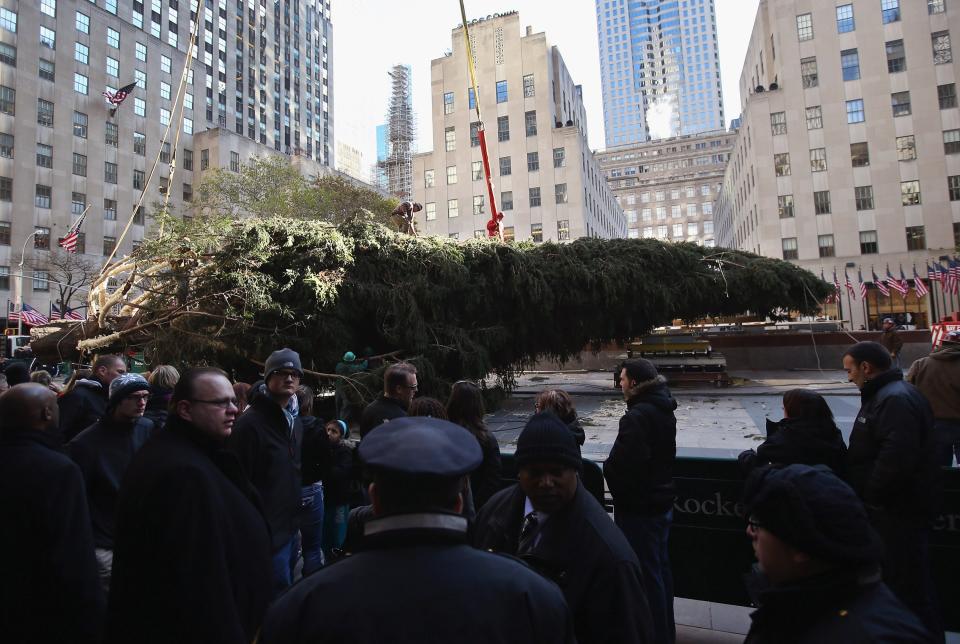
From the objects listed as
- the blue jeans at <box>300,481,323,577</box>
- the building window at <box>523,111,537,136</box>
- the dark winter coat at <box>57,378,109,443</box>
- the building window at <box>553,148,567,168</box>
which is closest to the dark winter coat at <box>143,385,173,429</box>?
the dark winter coat at <box>57,378,109,443</box>

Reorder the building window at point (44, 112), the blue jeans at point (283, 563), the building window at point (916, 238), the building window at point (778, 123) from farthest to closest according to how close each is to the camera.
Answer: the building window at point (44, 112) < the building window at point (778, 123) < the building window at point (916, 238) < the blue jeans at point (283, 563)

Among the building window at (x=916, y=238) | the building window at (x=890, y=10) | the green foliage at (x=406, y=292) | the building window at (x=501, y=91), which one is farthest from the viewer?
the building window at (x=501, y=91)

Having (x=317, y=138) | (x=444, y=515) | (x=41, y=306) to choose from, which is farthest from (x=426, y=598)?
(x=317, y=138)

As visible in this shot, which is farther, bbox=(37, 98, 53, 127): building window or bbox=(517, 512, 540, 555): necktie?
bbox=(37, 98, 53, 127): building window

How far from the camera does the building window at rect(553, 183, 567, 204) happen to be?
2088 inches

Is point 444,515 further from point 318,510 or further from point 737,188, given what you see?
point 737,188

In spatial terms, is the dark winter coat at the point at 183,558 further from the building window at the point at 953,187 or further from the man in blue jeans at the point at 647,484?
the building window at the point at 953,187

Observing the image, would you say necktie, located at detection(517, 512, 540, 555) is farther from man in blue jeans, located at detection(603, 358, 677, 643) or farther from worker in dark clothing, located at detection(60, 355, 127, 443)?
worker in dark clothing, located at detection(60, 355, 127, 443)

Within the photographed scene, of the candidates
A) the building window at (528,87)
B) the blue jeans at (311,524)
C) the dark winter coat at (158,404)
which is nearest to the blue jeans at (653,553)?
the blue jeans at (311,524)

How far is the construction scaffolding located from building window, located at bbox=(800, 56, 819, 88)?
167ft

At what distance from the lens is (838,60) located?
43.1 metres

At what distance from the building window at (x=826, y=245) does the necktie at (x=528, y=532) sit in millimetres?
49421

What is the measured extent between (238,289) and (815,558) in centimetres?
1060

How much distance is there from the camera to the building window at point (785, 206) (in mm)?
44219
